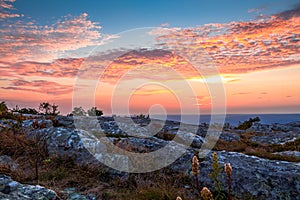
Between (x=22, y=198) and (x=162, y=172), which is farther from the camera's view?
(x=162, y=172)

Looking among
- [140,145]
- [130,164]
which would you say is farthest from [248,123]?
[130,164]

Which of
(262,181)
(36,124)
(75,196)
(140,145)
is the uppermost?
(36,124)

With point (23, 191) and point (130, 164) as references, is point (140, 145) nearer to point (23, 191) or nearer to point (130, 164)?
point (130, 164)

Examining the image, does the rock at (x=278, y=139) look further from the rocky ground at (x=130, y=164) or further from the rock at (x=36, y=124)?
the rock at (x=36, y=124)

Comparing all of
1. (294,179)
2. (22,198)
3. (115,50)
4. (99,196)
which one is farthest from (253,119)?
(22,198)

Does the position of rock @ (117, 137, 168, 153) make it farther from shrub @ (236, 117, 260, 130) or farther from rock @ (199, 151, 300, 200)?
shrub @ (236, 117, 260, 130)

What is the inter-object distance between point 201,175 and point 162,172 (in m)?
1.27

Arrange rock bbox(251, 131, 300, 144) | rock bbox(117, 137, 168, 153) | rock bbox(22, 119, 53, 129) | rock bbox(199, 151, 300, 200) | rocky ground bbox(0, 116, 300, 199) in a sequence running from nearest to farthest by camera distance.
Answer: rocky ground bbox(0, 116, 300, 199) < rock bbox(199, 151, 300, 200) < rock bbox(117, 137, 168, 153) < rock bbox(22, 119, 53, 129) < rock bbox(251, 131, 300, 144)

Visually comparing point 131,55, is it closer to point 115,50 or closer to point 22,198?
point 115,50

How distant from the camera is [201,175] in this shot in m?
7.39

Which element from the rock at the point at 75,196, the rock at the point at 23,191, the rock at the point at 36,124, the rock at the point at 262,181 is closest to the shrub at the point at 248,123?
the rock at the point at 262,181

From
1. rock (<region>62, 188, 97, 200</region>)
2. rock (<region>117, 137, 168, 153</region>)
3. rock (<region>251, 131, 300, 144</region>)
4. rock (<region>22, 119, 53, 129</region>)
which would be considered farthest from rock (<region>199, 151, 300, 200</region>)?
rock (<region>251, 131, 300, 144</region>)

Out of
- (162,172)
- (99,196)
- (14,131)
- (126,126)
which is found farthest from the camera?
(126,126)

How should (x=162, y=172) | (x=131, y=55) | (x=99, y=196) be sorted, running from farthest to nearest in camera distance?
(x=131, y=55) < (x=162, y=172) < (x=99, y=196)
